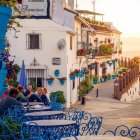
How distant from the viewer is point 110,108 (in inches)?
1462

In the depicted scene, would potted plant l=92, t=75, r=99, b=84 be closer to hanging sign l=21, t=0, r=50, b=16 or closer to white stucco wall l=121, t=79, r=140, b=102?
white stucco wall l=121, t=79, r=140, b=102

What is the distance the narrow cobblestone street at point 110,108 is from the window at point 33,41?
5.24 m

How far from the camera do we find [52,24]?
115 ft

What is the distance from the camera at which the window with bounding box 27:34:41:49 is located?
3522cm

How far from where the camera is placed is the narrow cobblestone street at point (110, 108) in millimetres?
24938

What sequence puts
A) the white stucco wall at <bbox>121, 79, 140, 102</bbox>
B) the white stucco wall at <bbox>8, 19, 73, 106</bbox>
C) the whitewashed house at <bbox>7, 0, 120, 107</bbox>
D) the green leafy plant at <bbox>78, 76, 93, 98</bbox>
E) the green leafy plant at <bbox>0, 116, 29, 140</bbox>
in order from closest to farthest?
the green leafy plant at <bbox>0, 116, 29, 140</bbox> < the whitewashed house at <bbox>7, 0, 120, 107</bbox> < the white stucco wall at <bbox>8, 19, 73, 106</bbox> < the green leafy plant at <bbox>78, 76, 93, 98</bbox> < the white stucco wall at <bbox>121, 79, 140, 102</bbox>

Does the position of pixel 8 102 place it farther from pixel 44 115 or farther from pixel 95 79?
pixel 95 79

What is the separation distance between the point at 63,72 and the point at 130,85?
24430 mm

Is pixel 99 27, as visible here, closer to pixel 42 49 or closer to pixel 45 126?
pixel 42 49

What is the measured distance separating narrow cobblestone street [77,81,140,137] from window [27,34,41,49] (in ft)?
17.2

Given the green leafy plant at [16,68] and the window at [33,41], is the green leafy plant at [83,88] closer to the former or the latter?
the window at [33,41]

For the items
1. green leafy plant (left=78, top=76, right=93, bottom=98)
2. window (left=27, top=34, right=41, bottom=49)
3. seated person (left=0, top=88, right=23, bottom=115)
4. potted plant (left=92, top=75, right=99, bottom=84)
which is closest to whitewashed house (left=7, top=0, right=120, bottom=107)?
window (left=27, top=34, right=41, bottom=49)

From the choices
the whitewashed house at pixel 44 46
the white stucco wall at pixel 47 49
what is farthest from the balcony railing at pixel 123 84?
the white stucco wall at pixel 47 49

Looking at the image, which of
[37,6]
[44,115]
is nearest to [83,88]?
[37,6]
